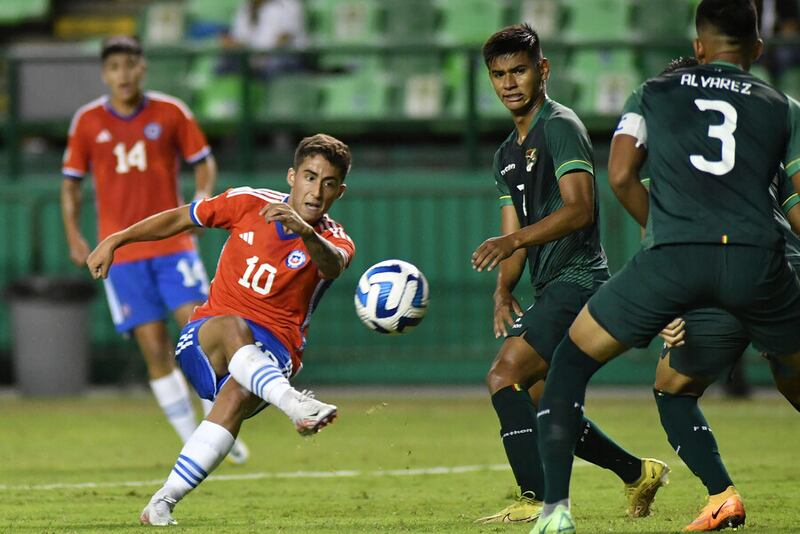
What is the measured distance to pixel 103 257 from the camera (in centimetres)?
695

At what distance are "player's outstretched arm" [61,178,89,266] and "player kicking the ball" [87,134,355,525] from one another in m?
3.12

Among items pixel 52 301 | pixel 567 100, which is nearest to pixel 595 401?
pixel 567 100

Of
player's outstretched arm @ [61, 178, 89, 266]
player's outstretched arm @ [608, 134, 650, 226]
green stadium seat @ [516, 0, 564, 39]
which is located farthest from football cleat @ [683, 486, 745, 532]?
green stadium seat @ [516, 0, 564, 39]

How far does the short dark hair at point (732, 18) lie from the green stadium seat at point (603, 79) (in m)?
9.52

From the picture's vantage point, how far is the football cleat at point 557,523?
215 inches

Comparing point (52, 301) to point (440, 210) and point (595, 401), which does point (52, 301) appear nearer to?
point (440, 210)

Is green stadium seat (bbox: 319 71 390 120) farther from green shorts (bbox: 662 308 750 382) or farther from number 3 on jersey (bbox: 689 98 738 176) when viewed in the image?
number 3 on jersey (bbox: 689 98 738 176)

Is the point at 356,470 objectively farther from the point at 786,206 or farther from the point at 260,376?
the point at 786,206

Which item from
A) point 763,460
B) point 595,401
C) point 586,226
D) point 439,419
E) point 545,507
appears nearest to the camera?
point 545,507

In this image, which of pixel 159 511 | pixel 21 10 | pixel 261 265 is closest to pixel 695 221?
pixel 261 265

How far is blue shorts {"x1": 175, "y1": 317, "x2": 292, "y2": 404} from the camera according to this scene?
6.98m

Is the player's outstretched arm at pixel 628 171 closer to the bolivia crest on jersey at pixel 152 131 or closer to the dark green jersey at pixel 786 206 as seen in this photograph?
the dark green jersey at pixel 786 206

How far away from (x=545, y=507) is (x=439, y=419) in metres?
7.19

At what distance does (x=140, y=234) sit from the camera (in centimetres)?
704
